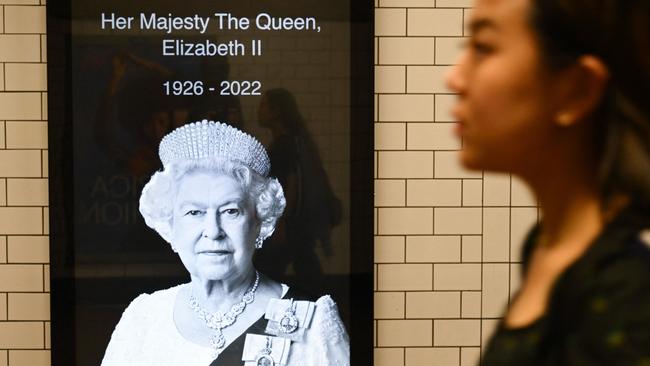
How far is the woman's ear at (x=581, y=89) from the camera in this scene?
69 cm

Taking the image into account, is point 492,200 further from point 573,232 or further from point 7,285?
point 573,232

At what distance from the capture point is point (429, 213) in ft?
9.80

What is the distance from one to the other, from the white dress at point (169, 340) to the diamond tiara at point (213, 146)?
369 millimetres

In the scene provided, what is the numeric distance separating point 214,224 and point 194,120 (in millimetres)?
301

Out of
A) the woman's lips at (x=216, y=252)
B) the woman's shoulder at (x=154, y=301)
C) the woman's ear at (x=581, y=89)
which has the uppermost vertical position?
the woman's ear at (x=581, y=89)

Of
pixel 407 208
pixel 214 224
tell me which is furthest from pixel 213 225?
pixel 407 208

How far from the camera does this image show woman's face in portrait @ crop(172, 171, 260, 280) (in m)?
2.81

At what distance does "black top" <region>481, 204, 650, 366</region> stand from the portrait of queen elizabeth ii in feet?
6.92

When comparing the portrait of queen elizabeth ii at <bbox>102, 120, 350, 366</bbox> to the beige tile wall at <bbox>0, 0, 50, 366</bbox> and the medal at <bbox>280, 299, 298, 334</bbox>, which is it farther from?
the beige tile wall at <bbox>0, 0, 50, 366</bbox>

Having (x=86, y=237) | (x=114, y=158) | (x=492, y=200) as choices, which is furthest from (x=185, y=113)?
(x=492, y=200)

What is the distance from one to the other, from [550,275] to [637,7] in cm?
21

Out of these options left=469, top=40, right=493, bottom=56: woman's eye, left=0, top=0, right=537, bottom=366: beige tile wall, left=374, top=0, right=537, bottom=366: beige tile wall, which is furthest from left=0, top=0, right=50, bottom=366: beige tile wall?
left=469, top=40, right=493, bottom=56: woman's eye

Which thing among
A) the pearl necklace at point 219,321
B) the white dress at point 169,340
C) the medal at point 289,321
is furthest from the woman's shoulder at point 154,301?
the medal at point 289,321

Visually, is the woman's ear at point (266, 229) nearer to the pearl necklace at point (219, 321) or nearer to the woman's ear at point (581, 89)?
the pearl necklace at point (219, 321)
